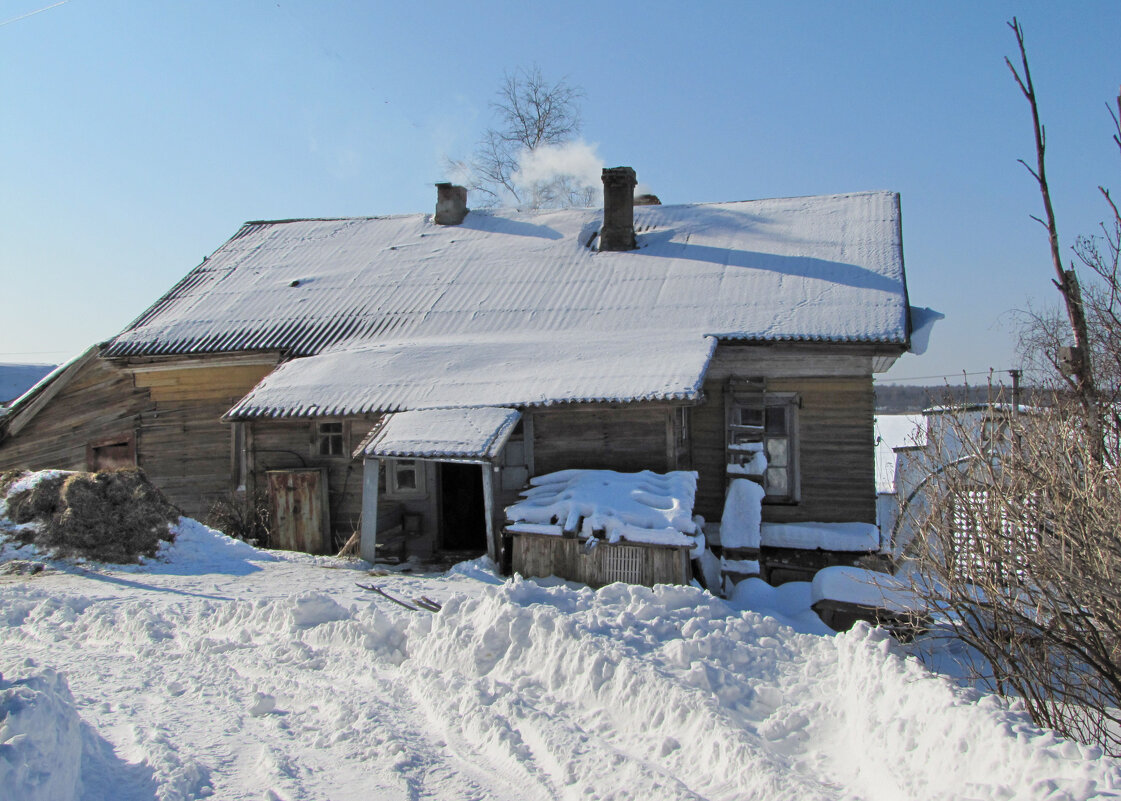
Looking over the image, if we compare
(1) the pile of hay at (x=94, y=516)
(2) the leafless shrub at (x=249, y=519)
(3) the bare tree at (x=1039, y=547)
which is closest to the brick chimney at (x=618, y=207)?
(2) the leafless shrub at (x=249, y=519)

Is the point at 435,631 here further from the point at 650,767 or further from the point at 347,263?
the point at 347,263

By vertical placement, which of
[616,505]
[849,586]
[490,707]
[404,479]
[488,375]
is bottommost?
[490,707]

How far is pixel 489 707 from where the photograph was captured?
5.62 metres

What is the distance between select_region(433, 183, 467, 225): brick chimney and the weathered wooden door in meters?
8.20

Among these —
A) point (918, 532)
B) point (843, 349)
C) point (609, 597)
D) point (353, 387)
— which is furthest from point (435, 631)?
point (843, 349)

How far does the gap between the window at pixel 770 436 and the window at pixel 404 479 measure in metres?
4.48

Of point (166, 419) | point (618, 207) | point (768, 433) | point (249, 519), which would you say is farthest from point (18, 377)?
point (768, 433)

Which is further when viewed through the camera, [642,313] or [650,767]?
[642,313]

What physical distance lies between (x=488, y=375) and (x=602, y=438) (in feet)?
6.34

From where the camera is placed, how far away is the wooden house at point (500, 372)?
450 inches

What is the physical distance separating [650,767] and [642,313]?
958 centimetres

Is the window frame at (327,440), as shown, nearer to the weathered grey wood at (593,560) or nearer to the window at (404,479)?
the window at (404,479)

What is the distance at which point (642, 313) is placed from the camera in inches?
539

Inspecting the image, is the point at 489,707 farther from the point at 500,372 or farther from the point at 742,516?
the point at 500,372
